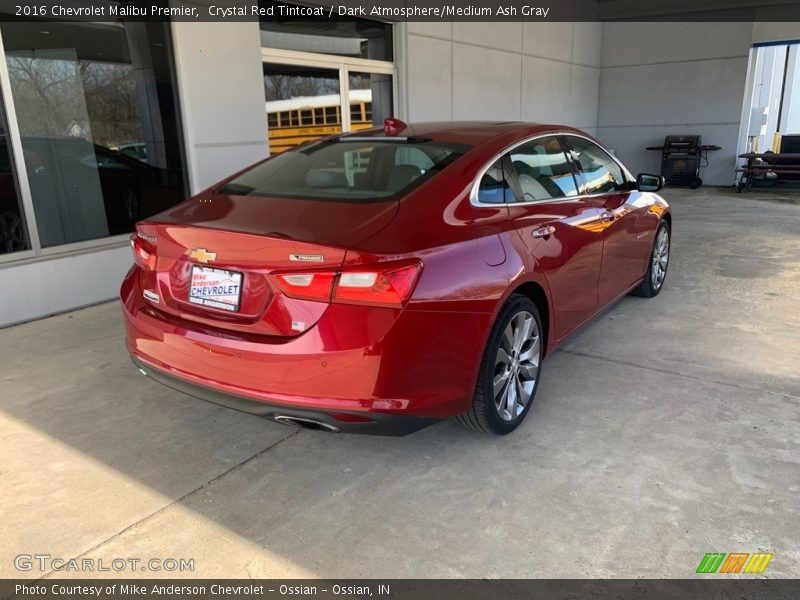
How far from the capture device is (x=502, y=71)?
1120cm

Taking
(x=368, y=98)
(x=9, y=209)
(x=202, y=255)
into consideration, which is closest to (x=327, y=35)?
(x=368, y=98)

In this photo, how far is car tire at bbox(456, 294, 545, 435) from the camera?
284 centimetres

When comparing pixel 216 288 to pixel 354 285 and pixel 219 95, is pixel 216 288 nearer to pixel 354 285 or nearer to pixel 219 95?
pixel 354 285

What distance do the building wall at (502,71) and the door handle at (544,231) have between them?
20.5 feet

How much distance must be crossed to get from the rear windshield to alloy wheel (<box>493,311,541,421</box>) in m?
0.85

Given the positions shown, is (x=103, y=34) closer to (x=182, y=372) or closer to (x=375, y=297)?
(x=182, y=372)

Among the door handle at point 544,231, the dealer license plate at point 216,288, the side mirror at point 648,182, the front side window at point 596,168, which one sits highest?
the front side window at point 596,168

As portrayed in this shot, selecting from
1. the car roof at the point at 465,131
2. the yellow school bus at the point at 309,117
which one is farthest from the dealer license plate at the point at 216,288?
the yellow school bus at the point at 309,117

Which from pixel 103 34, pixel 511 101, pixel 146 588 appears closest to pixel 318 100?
pixel 103 34

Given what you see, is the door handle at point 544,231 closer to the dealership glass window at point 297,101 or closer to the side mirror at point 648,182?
the side mirror at point 648,182

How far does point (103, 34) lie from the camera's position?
218 inches

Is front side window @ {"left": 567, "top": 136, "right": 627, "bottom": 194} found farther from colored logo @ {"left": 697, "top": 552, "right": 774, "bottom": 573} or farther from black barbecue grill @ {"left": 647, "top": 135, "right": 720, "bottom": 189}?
black barbecue grill @ {"left": 647, "top": 135, "right": 720, "bottom": 189}

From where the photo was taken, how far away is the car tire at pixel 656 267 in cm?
529

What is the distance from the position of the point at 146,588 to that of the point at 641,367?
306cm
